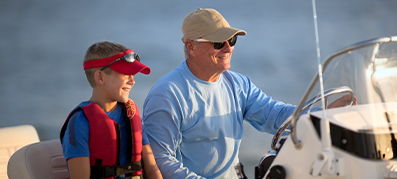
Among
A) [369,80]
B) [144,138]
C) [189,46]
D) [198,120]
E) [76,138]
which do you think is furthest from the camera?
[189,46]

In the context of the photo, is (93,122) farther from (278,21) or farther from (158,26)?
(278,21)

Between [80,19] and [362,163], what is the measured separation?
491 centimetres

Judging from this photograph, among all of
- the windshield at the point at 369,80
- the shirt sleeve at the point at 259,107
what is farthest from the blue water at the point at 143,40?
the windshield at the point at 369,80

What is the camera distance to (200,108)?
1.99 m

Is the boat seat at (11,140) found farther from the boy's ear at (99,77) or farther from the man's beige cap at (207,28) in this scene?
the man's beige cap at (207,28)

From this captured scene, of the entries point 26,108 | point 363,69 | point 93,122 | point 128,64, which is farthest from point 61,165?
point 26,108

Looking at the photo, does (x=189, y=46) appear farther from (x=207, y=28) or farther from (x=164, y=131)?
(x=164, y=131)

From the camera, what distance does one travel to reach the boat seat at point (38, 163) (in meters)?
1.68

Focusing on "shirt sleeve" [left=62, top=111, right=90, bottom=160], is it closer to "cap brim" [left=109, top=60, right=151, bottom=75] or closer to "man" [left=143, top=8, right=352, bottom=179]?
"cap brim" [left=109, top=60, right=151, bottom=75]

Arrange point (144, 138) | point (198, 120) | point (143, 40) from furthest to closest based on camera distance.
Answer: point (143, 40)
point (198, 120)
point (144, 138)

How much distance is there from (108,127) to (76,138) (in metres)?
0.13

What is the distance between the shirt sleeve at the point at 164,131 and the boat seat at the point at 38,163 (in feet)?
1.29

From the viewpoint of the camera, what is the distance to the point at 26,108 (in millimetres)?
5152

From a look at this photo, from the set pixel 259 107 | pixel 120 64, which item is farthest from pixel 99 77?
pixel 259 107
